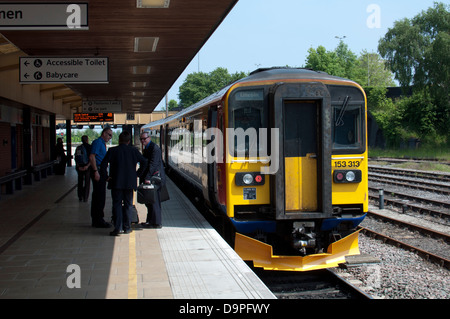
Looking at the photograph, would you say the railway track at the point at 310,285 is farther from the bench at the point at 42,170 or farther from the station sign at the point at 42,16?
the bench at the point at 42,170

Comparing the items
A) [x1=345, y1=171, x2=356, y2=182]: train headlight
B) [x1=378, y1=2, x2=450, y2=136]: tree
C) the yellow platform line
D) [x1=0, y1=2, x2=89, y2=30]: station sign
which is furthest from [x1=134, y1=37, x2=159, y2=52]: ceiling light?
[x1=378, y1=2, x2=450, y2=136]: tree

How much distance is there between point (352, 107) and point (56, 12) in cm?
451

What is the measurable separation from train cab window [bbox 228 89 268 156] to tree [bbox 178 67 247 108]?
96135 mm

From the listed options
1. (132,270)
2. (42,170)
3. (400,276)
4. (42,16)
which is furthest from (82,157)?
(42,170)

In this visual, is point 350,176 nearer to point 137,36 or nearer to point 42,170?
point 137,36

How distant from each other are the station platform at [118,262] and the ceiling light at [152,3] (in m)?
3.57

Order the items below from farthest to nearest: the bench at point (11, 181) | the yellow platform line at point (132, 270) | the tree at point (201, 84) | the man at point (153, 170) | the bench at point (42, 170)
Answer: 1. the tree at point (201, 84)
2. the bench at point (42, 170)
3. the bench at point (11, 181)
4. the man at point (153, 170)
5. the yellow platform line at point (132, 270)

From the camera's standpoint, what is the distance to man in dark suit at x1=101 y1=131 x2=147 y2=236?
8.55 m

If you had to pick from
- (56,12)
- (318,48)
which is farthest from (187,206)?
(318,48)

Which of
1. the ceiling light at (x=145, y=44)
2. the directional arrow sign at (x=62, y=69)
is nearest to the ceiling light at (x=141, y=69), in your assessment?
the ceiling light at (x=145, y=44)

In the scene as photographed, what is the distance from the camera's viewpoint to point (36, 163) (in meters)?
22.4

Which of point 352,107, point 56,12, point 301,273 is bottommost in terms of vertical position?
point 301,273

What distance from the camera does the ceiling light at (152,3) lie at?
7.55m

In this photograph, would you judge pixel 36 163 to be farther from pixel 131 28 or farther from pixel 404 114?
pixel 404 114
